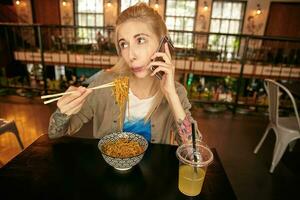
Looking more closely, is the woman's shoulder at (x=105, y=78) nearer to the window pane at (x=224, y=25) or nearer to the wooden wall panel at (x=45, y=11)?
the wooden wall panel at (x=45, y=11)

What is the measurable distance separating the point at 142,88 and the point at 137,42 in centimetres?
34

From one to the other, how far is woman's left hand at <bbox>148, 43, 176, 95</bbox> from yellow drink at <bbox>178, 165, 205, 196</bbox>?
0.45 metres

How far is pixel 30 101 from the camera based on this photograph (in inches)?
171

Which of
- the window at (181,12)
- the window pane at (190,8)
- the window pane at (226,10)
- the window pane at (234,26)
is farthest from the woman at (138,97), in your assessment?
the window pane at (234,26)

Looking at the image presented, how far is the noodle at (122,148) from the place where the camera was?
1.02 metres

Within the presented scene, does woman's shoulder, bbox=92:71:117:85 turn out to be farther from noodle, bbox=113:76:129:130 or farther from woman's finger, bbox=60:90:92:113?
woman's finger, bbox=60:90:92:113

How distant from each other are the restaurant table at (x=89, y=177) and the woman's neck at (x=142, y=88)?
0.39 meters

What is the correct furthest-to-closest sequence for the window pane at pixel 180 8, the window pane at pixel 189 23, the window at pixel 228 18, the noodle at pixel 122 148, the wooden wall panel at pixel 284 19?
the window pane at pixel 189 23 → the window pane at pixel 180 8 → the window at pixel 228 18 → the wooden wall panel at pixel 284 19 → the noodle at pixel 122 148

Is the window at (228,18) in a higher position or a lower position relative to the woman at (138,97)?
higher

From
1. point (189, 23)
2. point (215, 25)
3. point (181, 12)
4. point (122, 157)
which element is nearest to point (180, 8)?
point (181, 12)

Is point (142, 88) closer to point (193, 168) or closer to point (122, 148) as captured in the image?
point (122, 148)

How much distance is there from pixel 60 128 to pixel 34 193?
39cm

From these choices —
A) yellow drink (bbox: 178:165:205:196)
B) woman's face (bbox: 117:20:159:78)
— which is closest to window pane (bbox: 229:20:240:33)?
woman's face (bbox: 117:20:159:78)

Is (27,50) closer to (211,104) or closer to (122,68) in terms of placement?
(211,104)
